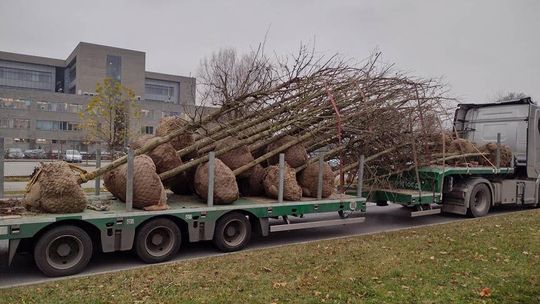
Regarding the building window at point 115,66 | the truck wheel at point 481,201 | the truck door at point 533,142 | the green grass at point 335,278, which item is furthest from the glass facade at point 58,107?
the green grass at point 335,278

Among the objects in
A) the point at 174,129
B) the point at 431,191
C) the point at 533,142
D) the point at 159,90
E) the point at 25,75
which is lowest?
the point at 431,191

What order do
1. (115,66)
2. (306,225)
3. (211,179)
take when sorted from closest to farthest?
(211,179) < (306,225) < (115,66)

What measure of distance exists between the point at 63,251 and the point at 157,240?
4.59ft

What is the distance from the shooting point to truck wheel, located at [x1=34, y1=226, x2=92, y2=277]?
19.9ft

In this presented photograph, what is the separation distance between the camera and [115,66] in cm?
8869

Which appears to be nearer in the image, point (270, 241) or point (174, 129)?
point (174, 129)

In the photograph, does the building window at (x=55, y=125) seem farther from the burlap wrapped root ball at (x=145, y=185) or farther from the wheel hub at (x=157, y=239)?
the wheel hub at (x=157, y=239)

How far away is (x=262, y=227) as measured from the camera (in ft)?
26.8

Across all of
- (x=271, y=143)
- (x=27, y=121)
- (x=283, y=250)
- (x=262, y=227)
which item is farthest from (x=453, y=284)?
(x=27, y=121)

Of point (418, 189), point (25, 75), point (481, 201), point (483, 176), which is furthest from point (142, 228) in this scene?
point (25, 75)

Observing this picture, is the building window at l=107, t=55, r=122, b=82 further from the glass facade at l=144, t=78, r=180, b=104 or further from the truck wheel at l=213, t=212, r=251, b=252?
the truck wheel at l=213, t=212, r=251, b=252

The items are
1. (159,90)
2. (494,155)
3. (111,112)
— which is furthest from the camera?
(159,90)

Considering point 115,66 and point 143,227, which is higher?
point 115,66

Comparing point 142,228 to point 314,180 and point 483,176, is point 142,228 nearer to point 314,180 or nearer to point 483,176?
point 314,180
